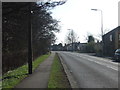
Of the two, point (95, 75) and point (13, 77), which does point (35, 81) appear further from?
point (95, 75)

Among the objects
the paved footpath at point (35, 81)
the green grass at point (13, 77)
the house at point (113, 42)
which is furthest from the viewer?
the house at point (113, 42)

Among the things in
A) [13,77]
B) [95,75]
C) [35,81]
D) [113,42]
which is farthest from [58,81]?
[113,42]

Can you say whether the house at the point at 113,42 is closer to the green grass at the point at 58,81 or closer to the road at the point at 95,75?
the road at the point at 95,75

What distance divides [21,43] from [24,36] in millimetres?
1246

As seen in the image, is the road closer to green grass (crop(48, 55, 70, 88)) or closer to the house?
green grass (crop(48, 55, 70, 88))

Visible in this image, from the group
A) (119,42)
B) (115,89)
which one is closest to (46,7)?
(115,89)

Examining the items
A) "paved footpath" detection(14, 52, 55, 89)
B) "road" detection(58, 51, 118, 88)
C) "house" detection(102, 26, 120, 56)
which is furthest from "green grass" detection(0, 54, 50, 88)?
"house" detection(102, 26, 120, 56)

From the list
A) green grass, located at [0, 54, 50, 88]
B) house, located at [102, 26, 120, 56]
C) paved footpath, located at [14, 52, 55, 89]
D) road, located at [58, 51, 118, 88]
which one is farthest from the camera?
house, located at [102, 26, 120, 56]

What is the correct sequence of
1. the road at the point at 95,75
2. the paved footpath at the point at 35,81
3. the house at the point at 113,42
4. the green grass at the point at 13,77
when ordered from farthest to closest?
the house at the point at 113,42 < the road at the point at 95,75 < the green grass at the point at 13,77 < the paved footpath at the point at 35,81

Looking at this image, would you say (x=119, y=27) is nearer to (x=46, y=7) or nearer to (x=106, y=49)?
(x=106, y=49)

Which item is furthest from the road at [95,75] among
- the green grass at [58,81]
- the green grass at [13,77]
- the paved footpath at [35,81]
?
the green grass at [13,77]

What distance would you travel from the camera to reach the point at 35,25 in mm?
22609

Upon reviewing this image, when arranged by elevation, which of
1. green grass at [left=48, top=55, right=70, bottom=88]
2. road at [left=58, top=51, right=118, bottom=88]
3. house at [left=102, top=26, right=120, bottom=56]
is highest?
house at [left=102, top=26, right=120, bottom=56]

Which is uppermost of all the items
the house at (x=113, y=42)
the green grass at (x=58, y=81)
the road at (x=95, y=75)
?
the house at (x=113, y=42)
